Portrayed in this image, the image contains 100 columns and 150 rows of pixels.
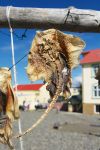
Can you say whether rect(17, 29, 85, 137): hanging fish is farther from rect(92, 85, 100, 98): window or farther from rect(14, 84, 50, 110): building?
rect(14, 84, 50, 110): building

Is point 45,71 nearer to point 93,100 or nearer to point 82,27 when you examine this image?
point 82,27

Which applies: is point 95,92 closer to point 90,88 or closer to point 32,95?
point 90,88

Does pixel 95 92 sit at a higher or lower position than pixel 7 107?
higher

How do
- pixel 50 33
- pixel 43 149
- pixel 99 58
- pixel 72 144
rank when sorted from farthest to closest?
pixel 99 58 → pixel 72 144 → pixel 43 149 → pixel 50 33

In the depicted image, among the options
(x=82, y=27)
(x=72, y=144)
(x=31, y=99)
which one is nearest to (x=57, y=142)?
(x=72, y=144)

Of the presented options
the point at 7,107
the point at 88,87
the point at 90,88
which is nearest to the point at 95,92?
the point at 90,88
